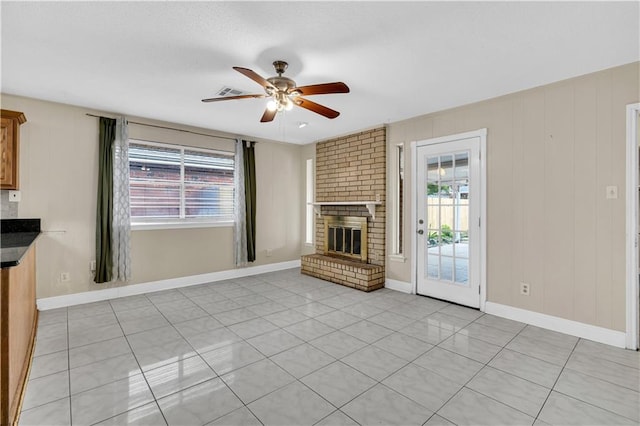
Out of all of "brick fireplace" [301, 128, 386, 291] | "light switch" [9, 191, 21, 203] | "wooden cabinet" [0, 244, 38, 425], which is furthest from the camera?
"brick fireplace" [301, 128, 386, 291]

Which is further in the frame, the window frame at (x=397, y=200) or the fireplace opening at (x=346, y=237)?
the fireplace opening at (x=346, y=237)

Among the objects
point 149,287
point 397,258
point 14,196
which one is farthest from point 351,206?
point 14,196

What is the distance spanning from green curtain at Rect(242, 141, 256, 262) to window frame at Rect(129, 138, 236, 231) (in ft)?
0.79

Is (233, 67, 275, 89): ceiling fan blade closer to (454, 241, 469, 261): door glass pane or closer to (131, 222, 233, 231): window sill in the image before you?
(454, 241, 469, 261): door glass pane

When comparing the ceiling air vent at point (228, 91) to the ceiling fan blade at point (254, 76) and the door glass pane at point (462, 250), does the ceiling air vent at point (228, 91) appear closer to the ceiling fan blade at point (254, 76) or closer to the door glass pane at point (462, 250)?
the ceiling fan blade at point (254, 76)

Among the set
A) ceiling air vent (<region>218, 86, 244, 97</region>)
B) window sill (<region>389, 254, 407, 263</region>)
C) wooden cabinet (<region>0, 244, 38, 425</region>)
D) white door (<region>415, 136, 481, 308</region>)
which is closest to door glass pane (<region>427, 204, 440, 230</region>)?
white door (<region>415, 136, 481, 308</region>)

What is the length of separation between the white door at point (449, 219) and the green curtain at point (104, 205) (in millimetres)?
4183

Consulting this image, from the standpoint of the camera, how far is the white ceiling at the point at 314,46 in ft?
6.46

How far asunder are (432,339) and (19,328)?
3.25 m

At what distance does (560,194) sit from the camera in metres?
3.08

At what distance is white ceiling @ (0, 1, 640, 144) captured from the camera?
1.97 metres

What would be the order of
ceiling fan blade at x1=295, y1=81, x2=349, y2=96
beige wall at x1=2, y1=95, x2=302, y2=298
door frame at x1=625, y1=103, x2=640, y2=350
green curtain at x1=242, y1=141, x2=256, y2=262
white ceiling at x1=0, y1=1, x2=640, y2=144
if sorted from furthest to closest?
green curtain at x1=242, y1=141, x2=256, y2=262, beige wall at x1=2, y1=95, x2=302, y2=298, door frame at x1=625, y1=103, x2=640, y2=350, ceiling fan blade at x1=295, y1=81, x2=349, y2=96, white ceiling at x1=0, y1=1, x2=640, y2=144

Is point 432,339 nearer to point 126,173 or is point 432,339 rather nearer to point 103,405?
point 103,405

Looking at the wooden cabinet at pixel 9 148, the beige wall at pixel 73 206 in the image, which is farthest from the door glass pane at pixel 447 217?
the wooden cabinet at pixel 9 148
